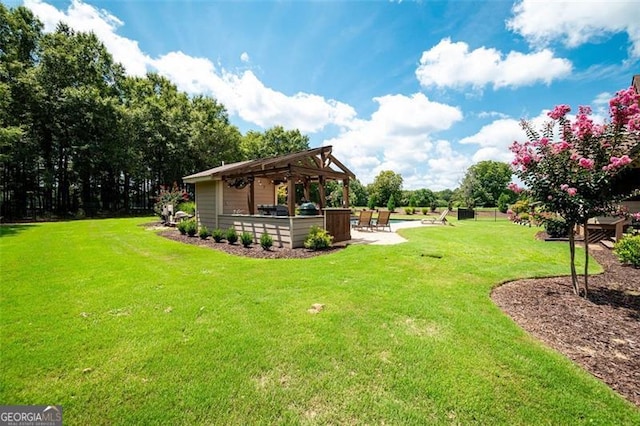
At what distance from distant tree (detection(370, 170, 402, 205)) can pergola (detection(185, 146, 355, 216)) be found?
3091 cm

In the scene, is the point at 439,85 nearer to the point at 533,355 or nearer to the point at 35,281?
the point at 533,355

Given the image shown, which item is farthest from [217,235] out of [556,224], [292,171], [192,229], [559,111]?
[559,111]

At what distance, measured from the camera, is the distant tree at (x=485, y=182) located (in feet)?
145

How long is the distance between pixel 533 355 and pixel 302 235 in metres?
6.64

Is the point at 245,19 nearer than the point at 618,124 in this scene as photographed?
No

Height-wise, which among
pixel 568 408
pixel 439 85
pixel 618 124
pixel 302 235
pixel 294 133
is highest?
pixel 294 133

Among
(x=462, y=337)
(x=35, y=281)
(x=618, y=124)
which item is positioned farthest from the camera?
(x=35, y=281)

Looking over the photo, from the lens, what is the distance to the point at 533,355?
2.67 metres

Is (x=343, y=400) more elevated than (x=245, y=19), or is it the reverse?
(x=245, y=19)

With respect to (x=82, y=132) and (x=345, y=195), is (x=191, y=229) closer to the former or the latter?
(x=345, y=195)

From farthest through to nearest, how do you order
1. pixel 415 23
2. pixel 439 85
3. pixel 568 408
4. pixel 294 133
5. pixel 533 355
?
pixel 294 133
pixel 439 85
pixel 415 23
pixel 533 355
pixel 568 408

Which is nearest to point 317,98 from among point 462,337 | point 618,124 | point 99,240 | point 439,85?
point 439,85

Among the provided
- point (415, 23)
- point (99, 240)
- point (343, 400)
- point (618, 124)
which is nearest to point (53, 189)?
point (99, 240)

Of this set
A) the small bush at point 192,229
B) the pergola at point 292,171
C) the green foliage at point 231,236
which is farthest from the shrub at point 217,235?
the small bush at point 192,229
